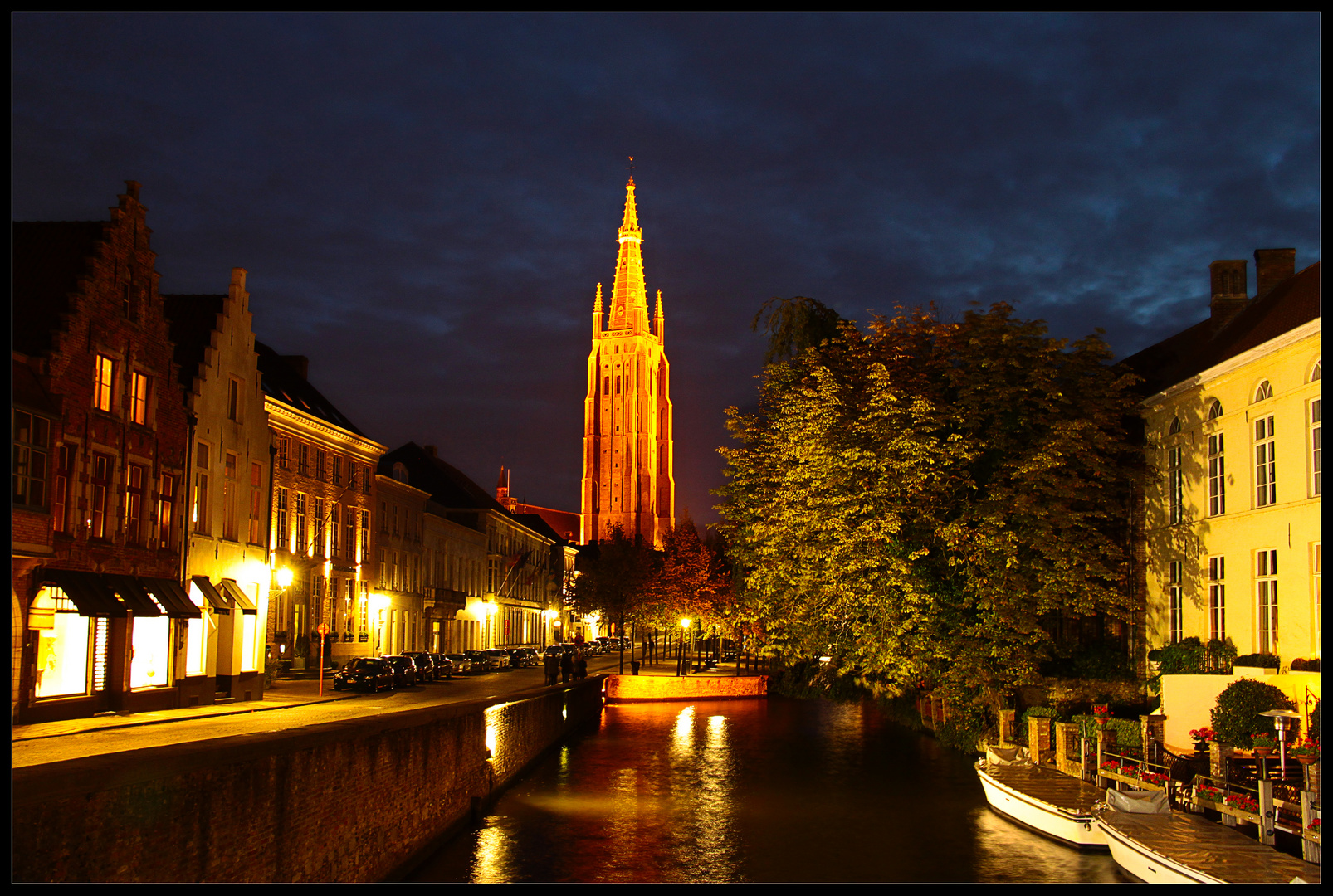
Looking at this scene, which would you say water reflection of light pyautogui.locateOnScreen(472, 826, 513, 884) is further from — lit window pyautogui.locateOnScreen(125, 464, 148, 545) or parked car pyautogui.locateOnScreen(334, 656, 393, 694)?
parked car pyautogui.locateOnScreen(334, 656, 393, 694)

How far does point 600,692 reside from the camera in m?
54.0

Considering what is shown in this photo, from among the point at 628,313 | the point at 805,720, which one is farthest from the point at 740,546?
the point at 628,313

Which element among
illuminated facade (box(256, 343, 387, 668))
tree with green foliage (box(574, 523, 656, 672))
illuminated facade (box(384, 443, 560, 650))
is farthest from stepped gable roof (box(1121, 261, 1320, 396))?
tree with green foliage (box(574, 523, 656, 672))

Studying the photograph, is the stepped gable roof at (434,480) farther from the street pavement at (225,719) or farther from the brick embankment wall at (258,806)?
the brick embankment wall at (258,806)

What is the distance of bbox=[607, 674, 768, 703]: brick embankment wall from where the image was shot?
6003 cm

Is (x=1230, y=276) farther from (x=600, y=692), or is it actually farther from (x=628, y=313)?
(x=628, y=313)

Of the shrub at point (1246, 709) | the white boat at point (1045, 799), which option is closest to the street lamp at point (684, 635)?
the white boat at point (1045, 799)

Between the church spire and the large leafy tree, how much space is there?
158 m

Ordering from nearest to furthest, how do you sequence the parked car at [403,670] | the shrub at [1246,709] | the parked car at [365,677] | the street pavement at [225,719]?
1. the street pavement at [225,719]
2. the shrub at [1246,709]
3. the parked car at [365,677]
4. the parked car at [403,670]

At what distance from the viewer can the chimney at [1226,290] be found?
3659cm

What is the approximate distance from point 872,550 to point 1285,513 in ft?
33.7

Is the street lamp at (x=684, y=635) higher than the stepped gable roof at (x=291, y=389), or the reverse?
the stepped gable roof at (x=291, y=389)

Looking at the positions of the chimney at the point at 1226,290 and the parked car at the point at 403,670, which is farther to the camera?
the parked car at the point at 403,670

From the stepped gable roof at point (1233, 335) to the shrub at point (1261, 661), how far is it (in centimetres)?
733
